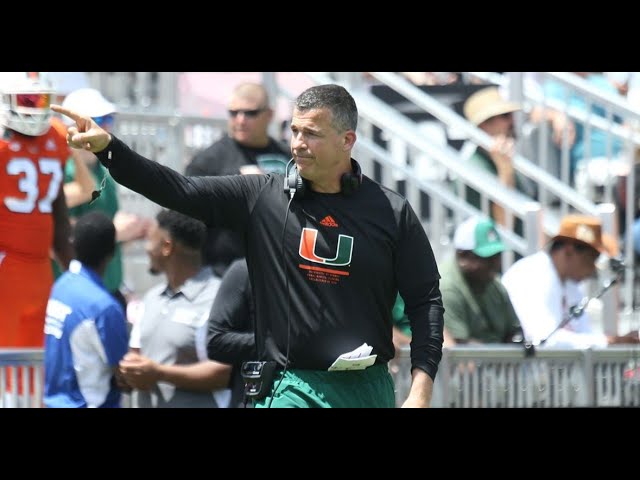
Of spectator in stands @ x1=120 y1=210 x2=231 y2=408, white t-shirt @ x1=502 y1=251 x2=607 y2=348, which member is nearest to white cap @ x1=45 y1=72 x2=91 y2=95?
spectator in stands @ x1=120 y1=210 x2=231 y2=408

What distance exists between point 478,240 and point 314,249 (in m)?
2.98

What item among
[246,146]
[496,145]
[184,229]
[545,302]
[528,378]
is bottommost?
[528,378]

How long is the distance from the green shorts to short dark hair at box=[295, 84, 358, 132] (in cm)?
99

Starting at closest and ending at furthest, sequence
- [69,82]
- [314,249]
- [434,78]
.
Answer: [314,249] < [69,82] < [434,78]

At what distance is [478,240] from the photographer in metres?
8.70

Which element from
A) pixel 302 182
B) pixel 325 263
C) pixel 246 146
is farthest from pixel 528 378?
pixel 302 182

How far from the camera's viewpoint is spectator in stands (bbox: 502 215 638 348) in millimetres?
8992

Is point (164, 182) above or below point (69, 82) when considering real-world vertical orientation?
below

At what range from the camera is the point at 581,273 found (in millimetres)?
9336

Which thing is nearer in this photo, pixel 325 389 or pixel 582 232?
pixel 325 389

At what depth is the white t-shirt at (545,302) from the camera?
8969mm

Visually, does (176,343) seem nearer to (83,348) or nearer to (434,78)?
(83,348)

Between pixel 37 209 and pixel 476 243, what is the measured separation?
100 inches

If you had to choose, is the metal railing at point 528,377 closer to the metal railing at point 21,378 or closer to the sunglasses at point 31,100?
the metal railing at point 21,378
